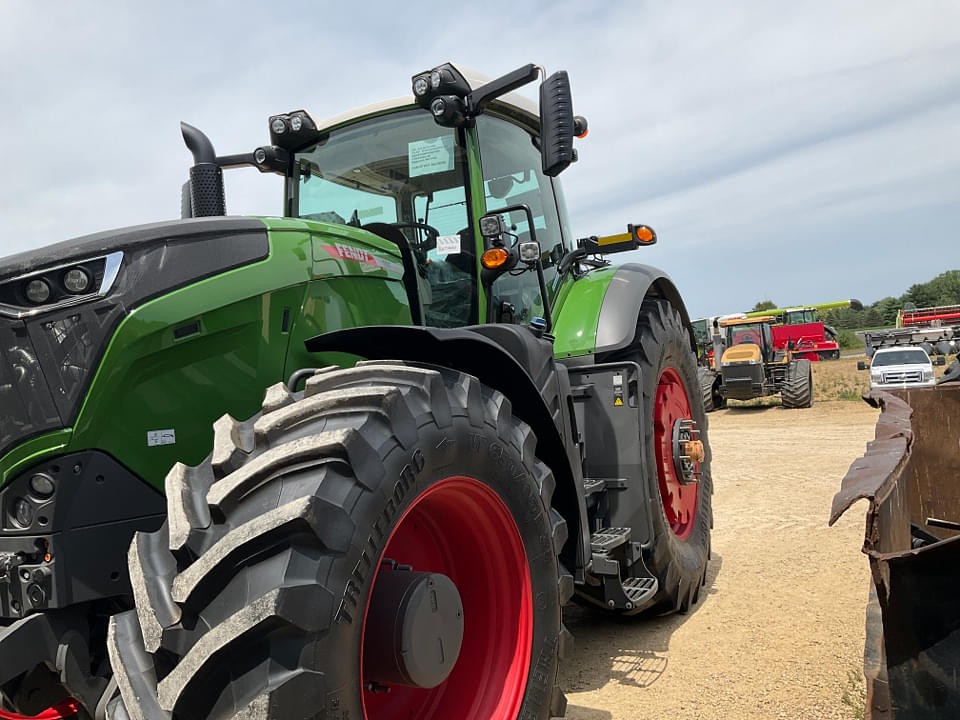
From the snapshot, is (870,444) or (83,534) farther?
(870,444)

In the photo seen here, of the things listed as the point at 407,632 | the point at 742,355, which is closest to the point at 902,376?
the point at 742,355

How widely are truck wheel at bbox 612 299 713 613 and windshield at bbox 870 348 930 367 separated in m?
14.0

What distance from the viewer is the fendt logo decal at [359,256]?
8.89 feet

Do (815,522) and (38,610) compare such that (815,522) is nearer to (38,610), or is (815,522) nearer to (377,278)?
(377,278)

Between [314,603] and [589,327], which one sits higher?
[589,327]

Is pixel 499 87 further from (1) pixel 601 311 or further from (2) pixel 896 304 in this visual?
(2) pixel 896 304

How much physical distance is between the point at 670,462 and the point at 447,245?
1.93m

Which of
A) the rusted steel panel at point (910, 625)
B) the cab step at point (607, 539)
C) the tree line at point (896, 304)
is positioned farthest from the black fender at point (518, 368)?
the tree line at point (896, 304)

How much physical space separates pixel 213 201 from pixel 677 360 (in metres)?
2.81

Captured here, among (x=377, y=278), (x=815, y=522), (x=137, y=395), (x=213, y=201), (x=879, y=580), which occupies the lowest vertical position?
(x=815, y=522)

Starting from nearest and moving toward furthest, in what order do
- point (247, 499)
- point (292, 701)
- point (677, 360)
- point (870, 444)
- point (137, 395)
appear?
point (292, 701) → point (247, 499) → point (137, 395) → point (870, 444) → point (677, 360)

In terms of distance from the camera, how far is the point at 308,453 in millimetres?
1718

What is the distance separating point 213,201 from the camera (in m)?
3.14

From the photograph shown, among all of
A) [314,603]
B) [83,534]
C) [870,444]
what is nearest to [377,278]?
[83,534]
